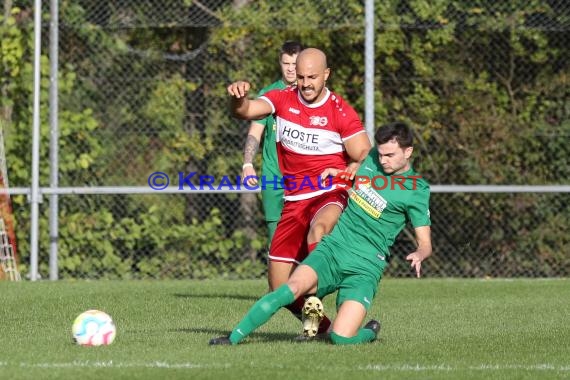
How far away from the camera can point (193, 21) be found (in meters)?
14.6

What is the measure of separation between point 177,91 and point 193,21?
2.90 ft

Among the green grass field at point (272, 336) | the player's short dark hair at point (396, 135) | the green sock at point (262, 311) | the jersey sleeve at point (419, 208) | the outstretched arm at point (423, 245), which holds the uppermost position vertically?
the player's short dark hair at point (396, 135)

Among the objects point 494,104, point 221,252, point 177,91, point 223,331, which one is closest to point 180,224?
point 221,252

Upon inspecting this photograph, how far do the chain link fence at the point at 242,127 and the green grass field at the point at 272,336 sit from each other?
1669mm

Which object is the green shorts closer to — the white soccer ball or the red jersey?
the red jersey

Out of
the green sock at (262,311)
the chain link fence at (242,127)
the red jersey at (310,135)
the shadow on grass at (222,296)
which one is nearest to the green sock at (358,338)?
the green sock at (262,311)

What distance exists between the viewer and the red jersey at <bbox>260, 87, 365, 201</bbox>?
338 inches

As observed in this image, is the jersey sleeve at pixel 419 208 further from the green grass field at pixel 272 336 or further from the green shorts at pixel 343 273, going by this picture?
the green grass field at pixel 272 336

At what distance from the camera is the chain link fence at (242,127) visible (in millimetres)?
14617

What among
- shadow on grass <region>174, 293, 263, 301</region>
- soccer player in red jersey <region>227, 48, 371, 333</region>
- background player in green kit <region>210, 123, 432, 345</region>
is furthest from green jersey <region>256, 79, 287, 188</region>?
background player in green kit <region>210, 123, 432, 345</region>

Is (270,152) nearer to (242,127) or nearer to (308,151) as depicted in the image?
(308,151)

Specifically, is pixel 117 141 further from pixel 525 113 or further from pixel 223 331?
pixel 223 331

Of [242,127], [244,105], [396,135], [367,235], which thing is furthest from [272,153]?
[242,127]

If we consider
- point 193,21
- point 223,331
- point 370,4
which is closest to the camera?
point 223,331
